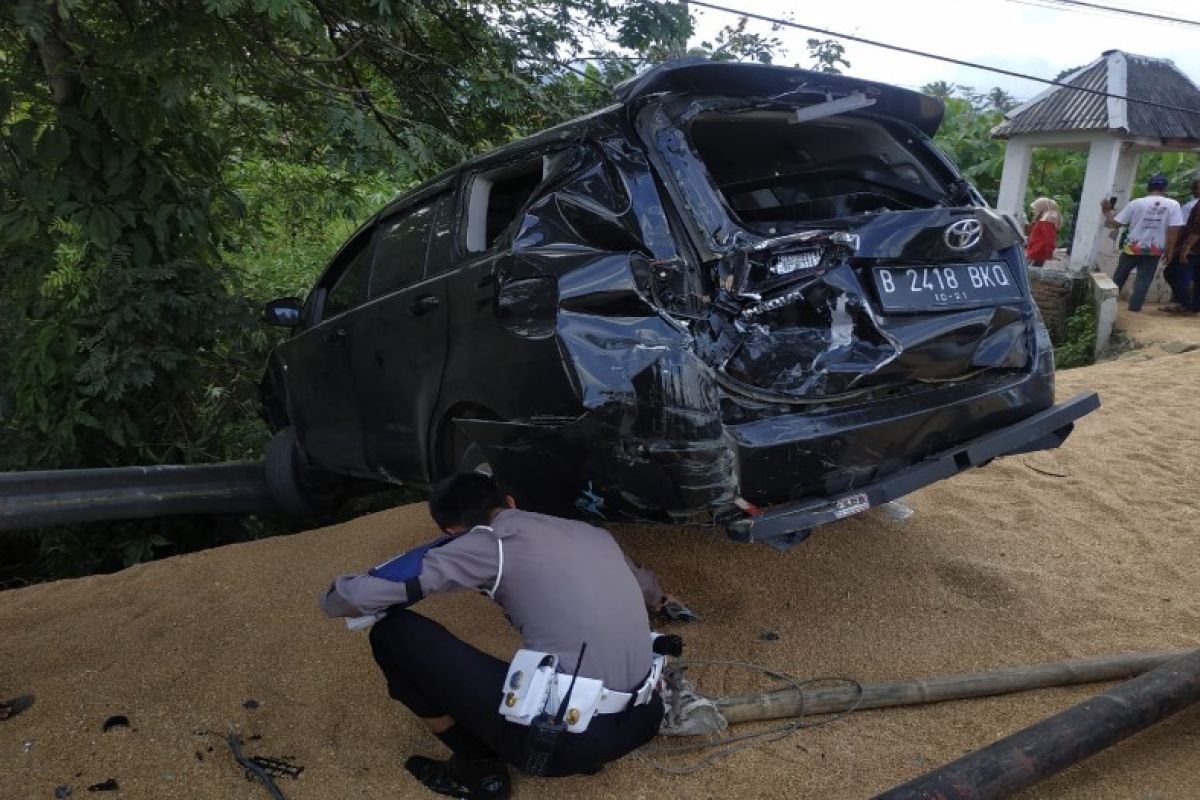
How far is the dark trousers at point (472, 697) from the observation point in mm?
2430

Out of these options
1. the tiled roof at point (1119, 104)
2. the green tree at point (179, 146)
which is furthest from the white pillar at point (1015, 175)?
the green tree at point (179, 146)

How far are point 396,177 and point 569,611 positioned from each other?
10.4 ft

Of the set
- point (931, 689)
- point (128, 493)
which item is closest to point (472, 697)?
point (931, 689)

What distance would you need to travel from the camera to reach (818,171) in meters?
3.68

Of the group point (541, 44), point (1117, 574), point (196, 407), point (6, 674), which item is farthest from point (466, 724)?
point (541, 44)

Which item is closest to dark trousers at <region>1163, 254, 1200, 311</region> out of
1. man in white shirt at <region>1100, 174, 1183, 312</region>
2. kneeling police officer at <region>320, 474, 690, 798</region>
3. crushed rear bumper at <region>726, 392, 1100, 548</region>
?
man in white shirt at <region>1100, 174, 1183, 312</region>

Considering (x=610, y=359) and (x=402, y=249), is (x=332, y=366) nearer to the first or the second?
(x=402, y=249)

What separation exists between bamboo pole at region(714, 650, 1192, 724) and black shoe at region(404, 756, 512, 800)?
717mm

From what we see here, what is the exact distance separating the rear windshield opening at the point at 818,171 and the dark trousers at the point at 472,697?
1.95 metres

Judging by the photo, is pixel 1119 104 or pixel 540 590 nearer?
pixel 540 590

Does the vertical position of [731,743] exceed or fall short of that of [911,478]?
it falls short

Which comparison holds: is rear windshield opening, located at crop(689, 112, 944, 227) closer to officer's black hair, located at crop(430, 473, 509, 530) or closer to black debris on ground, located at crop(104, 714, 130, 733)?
officer's black hair, located at crop(430, 473, 509, 530)

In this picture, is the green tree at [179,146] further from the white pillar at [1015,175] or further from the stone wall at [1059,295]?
the white pillar at [1015,175]

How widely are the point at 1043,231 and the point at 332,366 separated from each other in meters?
9.70
